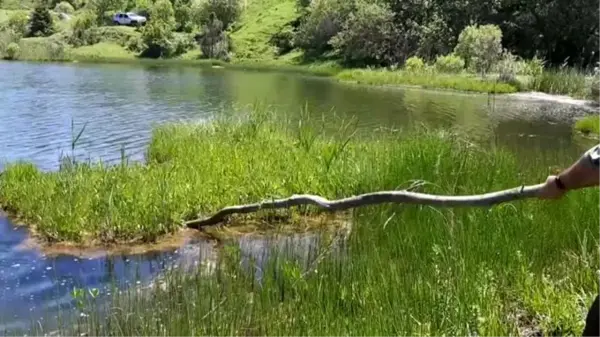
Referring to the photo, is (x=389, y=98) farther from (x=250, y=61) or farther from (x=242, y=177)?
(x=250, y=61)

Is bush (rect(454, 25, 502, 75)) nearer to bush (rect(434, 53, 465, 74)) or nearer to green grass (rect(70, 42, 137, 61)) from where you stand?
bush (rect(434, 53, 465, 74))

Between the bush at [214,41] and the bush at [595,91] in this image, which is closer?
the bush at [595,91]

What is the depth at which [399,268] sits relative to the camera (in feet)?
18.2

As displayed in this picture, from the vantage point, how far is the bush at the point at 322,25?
68625 mm

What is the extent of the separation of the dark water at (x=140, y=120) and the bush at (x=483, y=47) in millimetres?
6727

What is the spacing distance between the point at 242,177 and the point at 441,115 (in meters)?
17.2

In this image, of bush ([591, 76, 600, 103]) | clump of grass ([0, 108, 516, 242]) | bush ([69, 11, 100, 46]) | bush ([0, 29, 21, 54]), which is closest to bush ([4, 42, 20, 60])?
bush ([0, 29, 21, 54])

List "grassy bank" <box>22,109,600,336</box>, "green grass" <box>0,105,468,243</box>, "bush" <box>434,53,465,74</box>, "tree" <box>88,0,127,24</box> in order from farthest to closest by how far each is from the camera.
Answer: "tree" <box>88,0,127,24</box>
"bush" <box>434,53,465,74</box>
"green grass" <box>0,105,468,243</box>
"grassy bank" <box>22,109,600,336</box>

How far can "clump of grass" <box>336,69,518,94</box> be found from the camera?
36588mm

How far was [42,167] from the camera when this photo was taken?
1388 cm

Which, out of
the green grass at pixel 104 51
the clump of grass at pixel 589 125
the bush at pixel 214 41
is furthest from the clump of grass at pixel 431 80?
the green grass at pixel 104 51

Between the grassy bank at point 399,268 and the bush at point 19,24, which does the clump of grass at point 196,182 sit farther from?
the bush at point 19,24

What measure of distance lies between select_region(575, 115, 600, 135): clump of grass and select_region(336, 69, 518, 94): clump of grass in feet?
44.8

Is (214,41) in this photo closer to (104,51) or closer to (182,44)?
(182,44)
